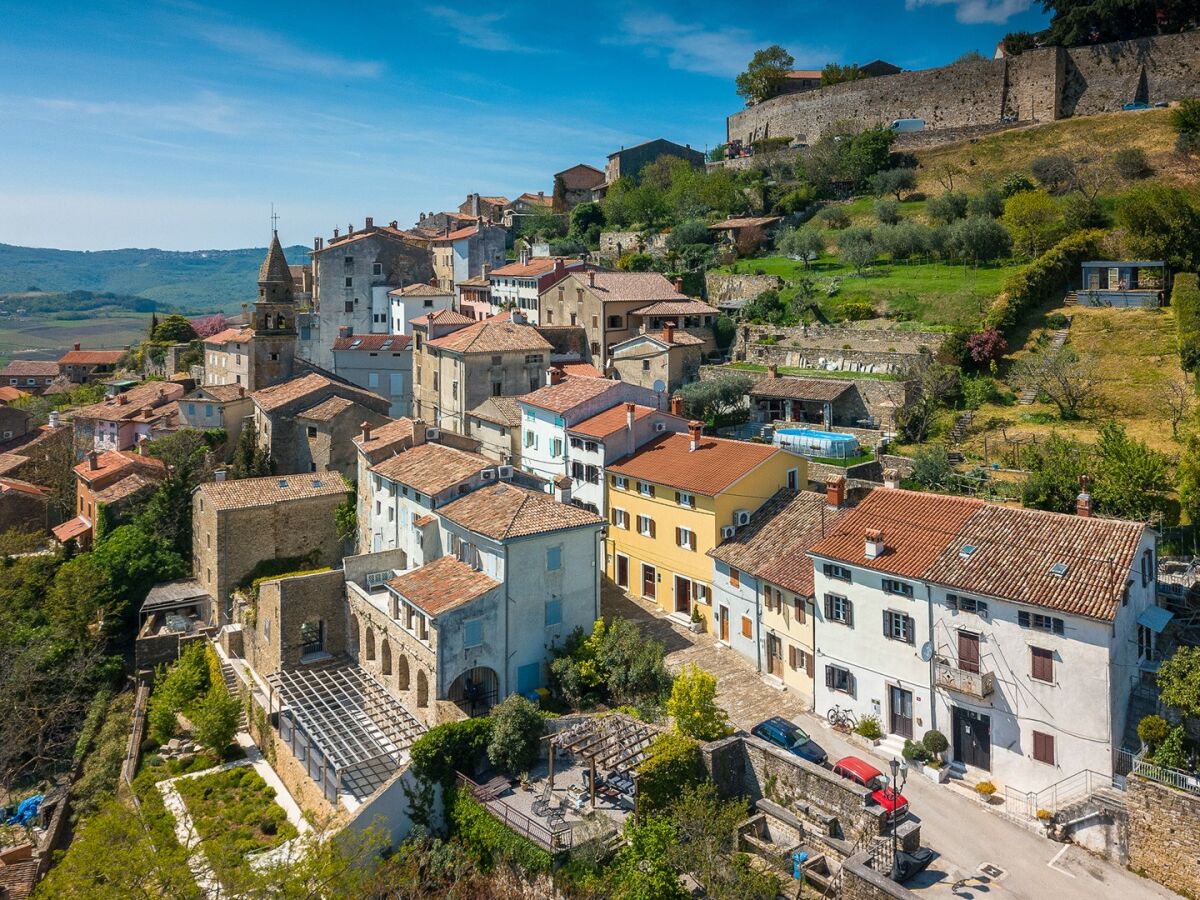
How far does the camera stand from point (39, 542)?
51219 mm

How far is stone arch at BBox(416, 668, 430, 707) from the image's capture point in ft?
99.0

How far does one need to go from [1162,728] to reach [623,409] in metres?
24.5

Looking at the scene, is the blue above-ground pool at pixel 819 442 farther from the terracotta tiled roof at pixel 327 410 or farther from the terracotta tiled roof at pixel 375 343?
the terracotta tiled roof at pixel 375 343

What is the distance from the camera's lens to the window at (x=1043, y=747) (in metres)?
23.7

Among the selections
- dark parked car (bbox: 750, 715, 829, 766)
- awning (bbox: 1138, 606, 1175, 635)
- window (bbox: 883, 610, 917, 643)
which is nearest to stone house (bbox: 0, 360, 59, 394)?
dark parked car (bbox: 750, 715, 829, 766)

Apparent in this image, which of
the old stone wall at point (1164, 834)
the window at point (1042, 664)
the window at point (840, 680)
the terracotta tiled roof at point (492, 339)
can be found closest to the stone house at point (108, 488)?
the terracotta tiled roof at point (492, 339)

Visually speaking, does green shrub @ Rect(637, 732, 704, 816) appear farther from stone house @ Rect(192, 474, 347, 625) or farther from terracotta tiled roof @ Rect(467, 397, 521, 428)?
terracotta tiled roof @ Rect(467, 397, 521, 428)

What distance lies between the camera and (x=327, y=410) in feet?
158

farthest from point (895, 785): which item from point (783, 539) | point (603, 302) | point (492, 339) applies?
point (603, 302)

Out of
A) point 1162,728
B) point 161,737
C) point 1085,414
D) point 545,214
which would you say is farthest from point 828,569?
point 545,214

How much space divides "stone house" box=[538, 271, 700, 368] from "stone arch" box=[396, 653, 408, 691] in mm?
27901

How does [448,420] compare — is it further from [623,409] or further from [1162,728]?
[1162,728]

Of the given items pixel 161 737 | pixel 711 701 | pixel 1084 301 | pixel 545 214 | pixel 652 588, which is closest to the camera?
pixel 711 701

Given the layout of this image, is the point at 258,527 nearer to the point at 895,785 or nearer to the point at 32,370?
the point at 895,785
